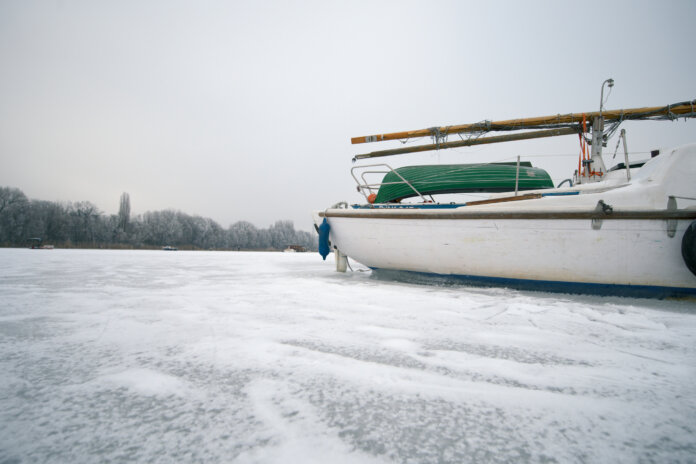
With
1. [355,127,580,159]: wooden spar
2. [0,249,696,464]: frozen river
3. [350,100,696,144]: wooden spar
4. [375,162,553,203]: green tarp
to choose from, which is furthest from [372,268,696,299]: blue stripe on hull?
[350,100,696,144]: wooden spar

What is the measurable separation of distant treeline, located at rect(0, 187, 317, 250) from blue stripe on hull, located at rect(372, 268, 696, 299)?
48118 millimetres

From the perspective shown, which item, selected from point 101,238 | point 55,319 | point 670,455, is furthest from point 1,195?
point 670,455

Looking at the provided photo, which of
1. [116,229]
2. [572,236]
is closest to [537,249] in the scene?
[572,236]

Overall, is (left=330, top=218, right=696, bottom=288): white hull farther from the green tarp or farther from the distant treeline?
the distant treeline

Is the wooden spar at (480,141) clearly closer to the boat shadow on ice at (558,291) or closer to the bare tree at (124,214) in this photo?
the boat shadow on ice at (558,291)

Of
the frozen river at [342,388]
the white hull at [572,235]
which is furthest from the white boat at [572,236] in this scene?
the frozen river at [342,388]

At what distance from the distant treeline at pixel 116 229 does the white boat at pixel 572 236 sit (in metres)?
48.1

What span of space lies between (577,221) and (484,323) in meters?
1.86

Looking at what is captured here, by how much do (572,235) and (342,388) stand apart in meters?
2.84

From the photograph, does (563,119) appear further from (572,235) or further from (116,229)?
(116,229)

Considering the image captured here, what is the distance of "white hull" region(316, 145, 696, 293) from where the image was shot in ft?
8.09

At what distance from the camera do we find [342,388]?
2.78ft

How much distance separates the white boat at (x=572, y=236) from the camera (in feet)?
8.08

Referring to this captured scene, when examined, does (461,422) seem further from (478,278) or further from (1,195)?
(1,195)
